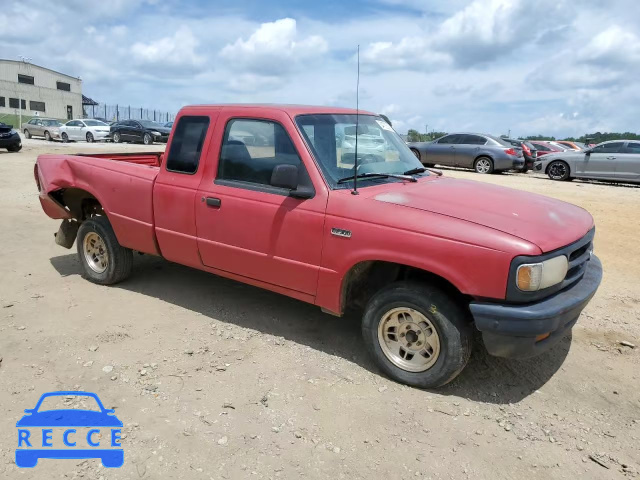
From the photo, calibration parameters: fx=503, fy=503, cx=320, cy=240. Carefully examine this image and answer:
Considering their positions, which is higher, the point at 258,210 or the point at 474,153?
the point at 474,153

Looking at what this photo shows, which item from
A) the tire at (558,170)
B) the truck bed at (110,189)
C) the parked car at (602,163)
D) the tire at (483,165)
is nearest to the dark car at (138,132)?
the tire at (483,165)

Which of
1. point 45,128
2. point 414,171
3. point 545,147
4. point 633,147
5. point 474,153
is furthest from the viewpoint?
point 45,128

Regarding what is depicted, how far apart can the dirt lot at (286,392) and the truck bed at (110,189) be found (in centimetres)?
73

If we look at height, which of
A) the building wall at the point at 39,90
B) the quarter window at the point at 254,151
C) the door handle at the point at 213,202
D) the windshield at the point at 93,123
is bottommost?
the door handle at the point at 213,202

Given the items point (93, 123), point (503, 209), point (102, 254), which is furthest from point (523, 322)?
point (93, 123)

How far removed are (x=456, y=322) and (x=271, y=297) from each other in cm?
230

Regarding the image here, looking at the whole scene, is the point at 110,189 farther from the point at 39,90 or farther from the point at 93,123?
the point at 39,90

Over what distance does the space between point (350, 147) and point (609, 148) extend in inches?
599

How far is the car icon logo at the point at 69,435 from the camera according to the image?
2727 millimetres

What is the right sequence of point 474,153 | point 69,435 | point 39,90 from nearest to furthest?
point 69,435 < point 474,153 < point 39,90

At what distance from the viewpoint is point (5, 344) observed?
3.97 meters

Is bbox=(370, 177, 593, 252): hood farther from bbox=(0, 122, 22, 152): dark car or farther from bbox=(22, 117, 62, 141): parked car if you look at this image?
bbox=(22, 117, 62, 141): parked car

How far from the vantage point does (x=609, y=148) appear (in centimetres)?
1606

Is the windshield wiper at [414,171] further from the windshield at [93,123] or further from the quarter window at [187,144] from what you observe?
the windshield at [93,123]
